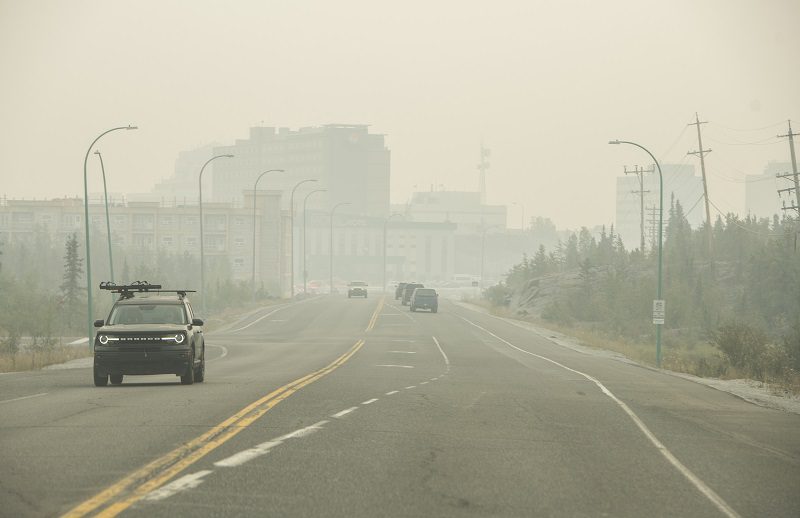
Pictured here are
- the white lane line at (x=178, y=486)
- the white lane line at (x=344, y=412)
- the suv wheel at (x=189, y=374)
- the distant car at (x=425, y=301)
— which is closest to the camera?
the white lane line at (x=178, y=486)

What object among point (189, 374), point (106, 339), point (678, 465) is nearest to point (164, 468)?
point (678, 465)

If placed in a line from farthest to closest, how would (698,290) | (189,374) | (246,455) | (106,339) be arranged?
1. (698,290)
2. (189,374)
3. (106,339)
4. (246,455)

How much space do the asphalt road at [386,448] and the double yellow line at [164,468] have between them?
0.03 meters

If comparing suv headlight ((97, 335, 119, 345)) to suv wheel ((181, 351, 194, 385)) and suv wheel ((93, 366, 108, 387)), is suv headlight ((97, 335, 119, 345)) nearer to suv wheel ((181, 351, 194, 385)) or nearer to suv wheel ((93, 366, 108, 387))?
suv wheel ((93, 366, 108, 387))

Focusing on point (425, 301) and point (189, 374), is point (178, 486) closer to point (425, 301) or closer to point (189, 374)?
point (189, 374)

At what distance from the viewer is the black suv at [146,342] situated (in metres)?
20.5

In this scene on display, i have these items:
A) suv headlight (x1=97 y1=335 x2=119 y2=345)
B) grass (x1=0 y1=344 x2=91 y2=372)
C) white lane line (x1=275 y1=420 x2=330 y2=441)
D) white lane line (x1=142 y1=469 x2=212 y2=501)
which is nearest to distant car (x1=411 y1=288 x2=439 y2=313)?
grass (x1=0 y1=344 x2=91 y2=372)

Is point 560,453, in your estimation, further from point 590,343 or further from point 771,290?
point 771,290

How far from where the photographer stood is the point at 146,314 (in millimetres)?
21578

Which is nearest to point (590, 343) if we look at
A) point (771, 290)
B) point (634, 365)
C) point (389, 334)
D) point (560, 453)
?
point (389, 334)

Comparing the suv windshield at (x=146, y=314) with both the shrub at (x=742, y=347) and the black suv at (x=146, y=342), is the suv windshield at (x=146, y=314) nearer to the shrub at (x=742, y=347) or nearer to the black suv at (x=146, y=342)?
the black suv at (x=146, y=342)

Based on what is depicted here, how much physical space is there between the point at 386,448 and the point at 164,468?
9.21ft

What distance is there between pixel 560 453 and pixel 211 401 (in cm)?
680

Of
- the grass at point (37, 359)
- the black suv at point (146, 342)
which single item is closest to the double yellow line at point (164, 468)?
the black suv at point (146, 342)
